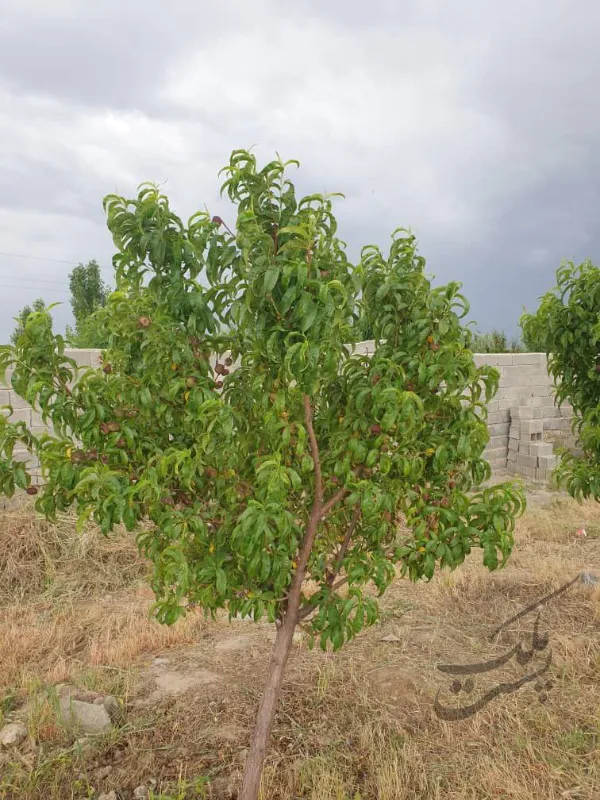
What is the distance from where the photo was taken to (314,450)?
9.30 feet

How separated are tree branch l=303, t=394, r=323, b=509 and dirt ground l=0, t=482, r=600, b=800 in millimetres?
1465

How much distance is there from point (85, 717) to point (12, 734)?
0.39m

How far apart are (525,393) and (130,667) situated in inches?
406

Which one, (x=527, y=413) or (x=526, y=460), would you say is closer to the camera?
(x=526, y=460)

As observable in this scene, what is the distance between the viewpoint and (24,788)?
10.8 ft

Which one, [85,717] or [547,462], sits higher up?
[547,462]

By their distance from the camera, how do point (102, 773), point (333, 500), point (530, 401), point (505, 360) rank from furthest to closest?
1. point (505, 360)
2. point (530, 401)
3. point (102, 773)
4. point (333, 500)

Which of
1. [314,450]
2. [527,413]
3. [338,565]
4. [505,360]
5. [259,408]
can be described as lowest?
[338,565]

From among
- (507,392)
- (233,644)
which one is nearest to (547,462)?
(507,392)

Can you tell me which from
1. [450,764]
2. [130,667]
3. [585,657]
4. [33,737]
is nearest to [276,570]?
[450,764]

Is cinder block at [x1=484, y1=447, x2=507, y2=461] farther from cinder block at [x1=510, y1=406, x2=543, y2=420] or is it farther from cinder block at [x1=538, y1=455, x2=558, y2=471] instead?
cinder block at [x1=538, y1=455, x2=558, y2=471]

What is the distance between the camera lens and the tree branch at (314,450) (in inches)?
106

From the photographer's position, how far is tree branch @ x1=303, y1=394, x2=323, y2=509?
269 cm

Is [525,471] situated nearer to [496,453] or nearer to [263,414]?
[496,453]
